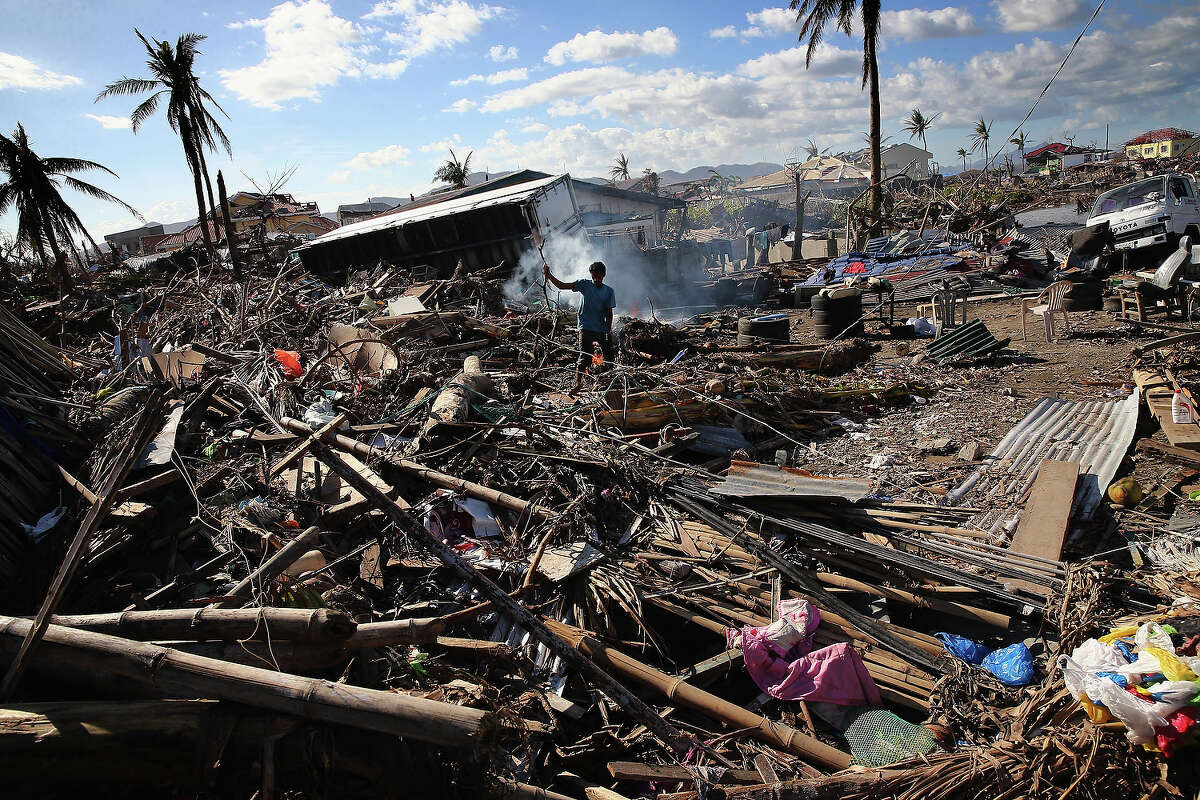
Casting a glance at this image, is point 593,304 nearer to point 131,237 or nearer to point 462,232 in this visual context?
point 462,232

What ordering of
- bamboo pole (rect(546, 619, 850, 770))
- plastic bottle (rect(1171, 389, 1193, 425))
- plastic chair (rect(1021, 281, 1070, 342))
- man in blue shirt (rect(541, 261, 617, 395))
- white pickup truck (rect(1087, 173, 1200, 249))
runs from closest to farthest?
bamboo pole (rect(546, 619, 850, 770)) < plastic bottle (rect(1171, 389, 1193, 425)) < man in blue shirt (rect(541, 261, 617, 395)) < plastic chair (rect(1021, 281, 1070, 342)) < white pickup truck (rect(1087, 173, 1200, 249))

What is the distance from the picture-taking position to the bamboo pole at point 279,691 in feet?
6.54

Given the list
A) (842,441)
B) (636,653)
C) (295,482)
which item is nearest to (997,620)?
(636,653)

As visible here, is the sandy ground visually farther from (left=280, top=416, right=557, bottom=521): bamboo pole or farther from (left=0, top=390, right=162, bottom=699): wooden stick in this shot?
(left=0, top=390, right=162, bottom=699): wooden stick

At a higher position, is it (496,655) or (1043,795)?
(496,655)

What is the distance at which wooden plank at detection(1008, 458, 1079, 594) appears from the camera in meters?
3.57

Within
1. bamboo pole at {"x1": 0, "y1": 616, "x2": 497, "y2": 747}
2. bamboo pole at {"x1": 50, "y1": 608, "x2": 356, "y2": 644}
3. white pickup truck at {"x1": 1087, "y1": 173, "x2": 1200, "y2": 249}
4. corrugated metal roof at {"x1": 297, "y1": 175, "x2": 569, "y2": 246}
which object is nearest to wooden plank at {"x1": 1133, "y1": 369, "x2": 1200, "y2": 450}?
bamboo pole at {"x1": 0, "y1": 616, "x2": 497, "y2": 747}

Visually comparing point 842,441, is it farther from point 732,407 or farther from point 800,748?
point 800,748

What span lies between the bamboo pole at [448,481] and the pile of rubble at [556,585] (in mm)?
26

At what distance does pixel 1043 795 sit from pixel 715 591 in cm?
163

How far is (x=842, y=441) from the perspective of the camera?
618 centimetres

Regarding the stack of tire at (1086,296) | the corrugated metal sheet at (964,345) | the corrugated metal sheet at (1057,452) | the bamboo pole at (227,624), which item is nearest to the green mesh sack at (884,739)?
the corrugated metal sheet at (1057,452)

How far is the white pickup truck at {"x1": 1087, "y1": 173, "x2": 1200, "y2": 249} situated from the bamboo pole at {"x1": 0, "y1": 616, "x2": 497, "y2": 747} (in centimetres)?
1638

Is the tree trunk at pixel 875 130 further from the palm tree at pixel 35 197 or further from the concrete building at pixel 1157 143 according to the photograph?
the concrete building at pixel 1157 143
